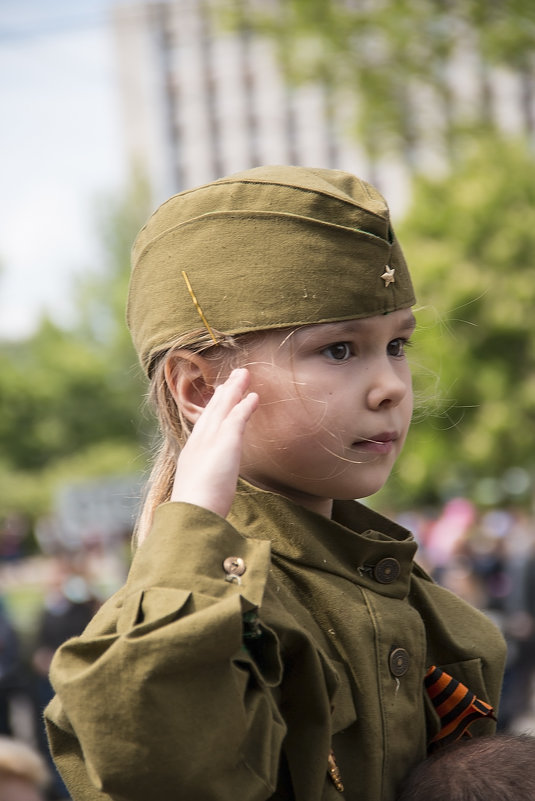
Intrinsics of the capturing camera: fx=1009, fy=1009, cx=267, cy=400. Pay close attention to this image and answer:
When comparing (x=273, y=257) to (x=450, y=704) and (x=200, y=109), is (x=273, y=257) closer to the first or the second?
(x=450, y=704)

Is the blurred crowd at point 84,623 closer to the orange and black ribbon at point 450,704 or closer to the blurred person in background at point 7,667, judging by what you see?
the blurred person in background at point 7,667

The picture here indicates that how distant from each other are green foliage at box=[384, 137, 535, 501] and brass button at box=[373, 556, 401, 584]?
20083mm

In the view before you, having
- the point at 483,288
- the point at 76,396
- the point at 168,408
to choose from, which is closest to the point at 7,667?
the point at 168,408

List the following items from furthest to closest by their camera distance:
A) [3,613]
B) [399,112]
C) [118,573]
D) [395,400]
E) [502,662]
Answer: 1. [399,112]
2. [118,573]
3. [3,613]
4. [502,662]
5. [395,400]

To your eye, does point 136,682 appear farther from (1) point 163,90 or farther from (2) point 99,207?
(1) point 163,90

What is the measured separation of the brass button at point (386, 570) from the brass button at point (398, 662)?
11cm

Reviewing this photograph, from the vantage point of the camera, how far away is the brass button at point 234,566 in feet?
4.26

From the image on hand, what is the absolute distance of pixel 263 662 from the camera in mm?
1298

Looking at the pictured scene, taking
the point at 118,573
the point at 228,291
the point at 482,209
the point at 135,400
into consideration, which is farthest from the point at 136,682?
the point at 135,400

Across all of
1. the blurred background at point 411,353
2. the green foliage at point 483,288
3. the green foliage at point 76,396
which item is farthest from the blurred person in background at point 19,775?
the green foliage at point 76,396

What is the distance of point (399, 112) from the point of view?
16.3 metres

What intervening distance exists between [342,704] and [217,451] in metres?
0.40

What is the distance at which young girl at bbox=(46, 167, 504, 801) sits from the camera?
1.18 meters

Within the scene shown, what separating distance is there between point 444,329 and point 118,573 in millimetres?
13379
